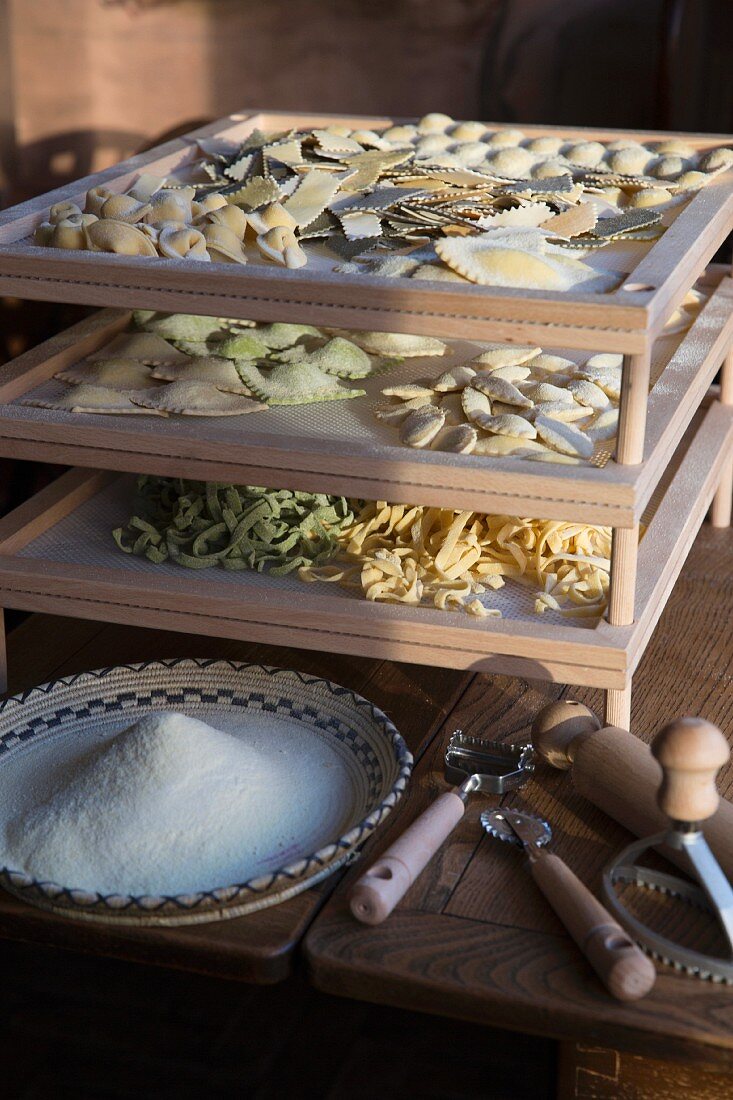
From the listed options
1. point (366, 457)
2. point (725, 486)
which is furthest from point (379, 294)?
point (725, 486)

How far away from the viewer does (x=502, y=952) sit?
93cm

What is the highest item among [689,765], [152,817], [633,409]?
[633,409]

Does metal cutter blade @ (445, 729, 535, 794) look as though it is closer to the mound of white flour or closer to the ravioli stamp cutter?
the ravioli stamp cutter

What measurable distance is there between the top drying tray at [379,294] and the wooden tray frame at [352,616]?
251 mm

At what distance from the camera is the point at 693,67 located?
2166mm

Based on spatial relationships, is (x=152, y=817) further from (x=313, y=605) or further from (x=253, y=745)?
(x=313, y=605)

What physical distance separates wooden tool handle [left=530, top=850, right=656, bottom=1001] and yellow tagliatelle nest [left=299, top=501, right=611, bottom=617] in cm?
27

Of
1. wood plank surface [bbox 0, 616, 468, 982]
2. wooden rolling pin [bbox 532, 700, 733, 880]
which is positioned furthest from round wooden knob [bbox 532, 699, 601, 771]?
wood plank surface [bbox 0, 616, 468, 982]

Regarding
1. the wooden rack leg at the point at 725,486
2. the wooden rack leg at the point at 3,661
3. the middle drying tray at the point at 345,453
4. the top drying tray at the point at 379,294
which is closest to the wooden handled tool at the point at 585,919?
the middle drying tray at the point at 345,453

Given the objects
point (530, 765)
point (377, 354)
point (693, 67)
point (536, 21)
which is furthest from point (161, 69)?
point (530, 765)

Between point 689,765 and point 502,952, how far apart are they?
20 centimetres

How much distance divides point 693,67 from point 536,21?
0.33 metres

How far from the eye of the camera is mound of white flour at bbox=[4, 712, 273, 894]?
949 millimetres

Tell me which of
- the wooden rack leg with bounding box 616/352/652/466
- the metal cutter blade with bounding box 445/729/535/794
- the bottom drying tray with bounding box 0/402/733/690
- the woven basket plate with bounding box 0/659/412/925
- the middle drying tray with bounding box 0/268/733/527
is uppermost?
the wooden rack leg with bounding box 616/352/652/466
